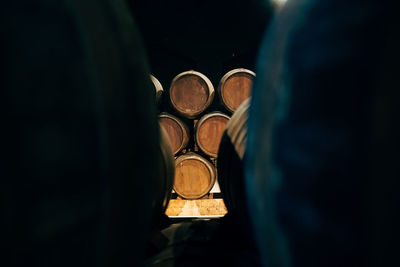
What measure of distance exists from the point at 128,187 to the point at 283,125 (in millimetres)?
363

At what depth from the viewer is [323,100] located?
0.39m

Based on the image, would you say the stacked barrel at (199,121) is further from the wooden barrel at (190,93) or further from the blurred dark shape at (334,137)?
the blurred dark shape at (334,137)

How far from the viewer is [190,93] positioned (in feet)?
9.19

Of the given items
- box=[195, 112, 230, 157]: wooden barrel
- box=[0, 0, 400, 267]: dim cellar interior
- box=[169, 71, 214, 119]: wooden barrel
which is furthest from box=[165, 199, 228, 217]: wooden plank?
box=[0, 0, 400, 267]: dim cellar interior

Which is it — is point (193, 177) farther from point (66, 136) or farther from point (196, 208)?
point (66, 136)

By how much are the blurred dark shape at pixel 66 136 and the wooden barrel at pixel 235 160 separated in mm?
660

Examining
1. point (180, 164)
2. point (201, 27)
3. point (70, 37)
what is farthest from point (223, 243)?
point (201, 27)

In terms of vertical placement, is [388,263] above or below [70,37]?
below

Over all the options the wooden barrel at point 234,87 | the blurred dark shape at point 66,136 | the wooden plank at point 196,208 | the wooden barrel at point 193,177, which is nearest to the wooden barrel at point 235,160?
the blurred dark shape at point 66,136

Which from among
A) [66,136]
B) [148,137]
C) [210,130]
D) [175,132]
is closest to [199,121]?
[210,130]

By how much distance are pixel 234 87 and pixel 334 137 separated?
7.80 feet

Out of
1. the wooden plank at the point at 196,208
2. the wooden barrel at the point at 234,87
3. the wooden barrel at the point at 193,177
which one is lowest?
the wooden plank at the point at 196,208

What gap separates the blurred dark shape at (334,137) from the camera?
35 cm

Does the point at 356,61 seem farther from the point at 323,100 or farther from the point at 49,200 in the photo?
the point at 49,200
